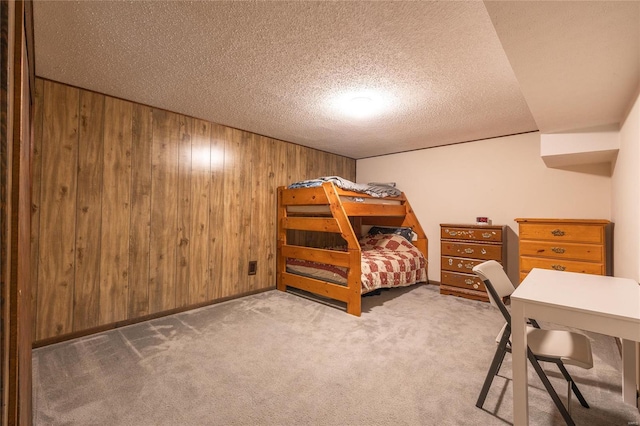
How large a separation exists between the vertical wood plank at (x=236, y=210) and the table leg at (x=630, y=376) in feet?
10.5

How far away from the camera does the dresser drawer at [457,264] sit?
341cm

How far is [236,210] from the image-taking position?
339cm

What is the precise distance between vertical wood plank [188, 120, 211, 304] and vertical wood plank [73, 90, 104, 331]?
793 mm

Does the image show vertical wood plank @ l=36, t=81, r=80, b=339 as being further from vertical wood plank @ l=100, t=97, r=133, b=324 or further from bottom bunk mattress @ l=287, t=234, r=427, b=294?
bottom bunk mattress @ l=287, t=234, r=427, b=294

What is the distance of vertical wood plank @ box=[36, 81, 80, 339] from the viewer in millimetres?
2152

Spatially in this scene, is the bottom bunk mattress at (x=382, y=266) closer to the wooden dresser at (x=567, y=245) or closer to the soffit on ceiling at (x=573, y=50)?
the wooden dresser at (x=567, y=245)

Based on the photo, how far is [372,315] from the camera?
9.21 feet

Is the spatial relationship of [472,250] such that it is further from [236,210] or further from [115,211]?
[115,211]

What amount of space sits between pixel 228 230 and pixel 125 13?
2.21m

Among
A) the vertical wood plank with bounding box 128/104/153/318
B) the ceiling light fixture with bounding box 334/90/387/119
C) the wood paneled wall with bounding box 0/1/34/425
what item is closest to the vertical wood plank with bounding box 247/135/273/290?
the vertical wood plank with bounding box 128/104/153/318

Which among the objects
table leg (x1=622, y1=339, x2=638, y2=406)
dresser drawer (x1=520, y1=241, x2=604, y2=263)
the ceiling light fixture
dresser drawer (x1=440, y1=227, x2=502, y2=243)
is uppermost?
the ceiling light fixture

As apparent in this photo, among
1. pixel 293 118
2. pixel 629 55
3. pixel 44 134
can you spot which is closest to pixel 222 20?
pixel 293 118

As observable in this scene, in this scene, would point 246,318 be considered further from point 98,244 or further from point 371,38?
point 371,38

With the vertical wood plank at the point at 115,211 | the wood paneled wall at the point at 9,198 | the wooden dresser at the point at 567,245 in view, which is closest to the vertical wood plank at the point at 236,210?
the vertical wood plank at the point at 115,211
